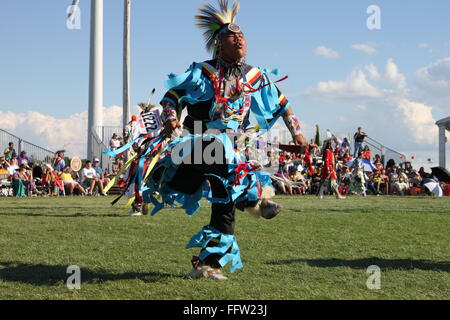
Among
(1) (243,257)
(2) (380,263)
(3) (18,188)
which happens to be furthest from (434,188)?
(1) (243,257)

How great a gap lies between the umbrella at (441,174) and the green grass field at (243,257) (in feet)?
2.68

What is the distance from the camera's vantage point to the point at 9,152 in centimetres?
1984

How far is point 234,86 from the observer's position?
4691 mm

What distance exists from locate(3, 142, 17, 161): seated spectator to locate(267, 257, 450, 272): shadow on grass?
16486mm

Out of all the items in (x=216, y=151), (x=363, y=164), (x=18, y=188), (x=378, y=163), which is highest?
(x=378, y=163)

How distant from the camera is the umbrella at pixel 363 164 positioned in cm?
2044

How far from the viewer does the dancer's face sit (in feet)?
15.4

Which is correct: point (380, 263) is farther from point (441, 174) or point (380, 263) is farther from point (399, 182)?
point (399, 182)

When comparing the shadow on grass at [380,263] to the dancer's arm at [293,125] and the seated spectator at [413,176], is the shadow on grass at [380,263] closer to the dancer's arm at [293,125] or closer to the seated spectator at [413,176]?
the dancer's arm at [293,125]

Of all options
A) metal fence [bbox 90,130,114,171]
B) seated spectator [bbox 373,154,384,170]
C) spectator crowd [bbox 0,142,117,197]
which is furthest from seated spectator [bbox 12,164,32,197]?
seated spectator [bbox 373,154,384,170]

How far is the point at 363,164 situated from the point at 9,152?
13.2 meters

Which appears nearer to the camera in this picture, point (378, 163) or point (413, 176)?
point (413, 176)

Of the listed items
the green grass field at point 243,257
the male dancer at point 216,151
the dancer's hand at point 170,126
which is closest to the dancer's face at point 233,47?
the male dancer at point 216,151
